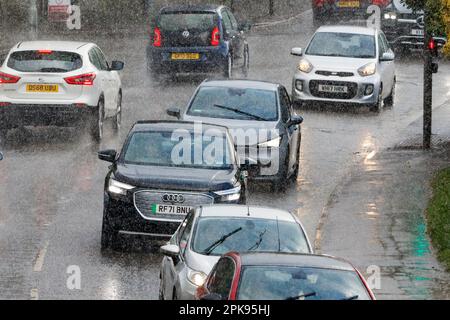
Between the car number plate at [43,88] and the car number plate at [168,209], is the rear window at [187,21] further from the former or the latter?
the car number plate at [168,209]

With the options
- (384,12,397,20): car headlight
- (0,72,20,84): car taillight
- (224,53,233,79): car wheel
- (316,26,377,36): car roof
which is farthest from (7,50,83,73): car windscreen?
(384,12,397,20): car headlight

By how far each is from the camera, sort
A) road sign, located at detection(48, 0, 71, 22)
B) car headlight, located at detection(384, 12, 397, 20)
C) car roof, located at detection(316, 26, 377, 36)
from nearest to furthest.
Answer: car roof, located at detection(316, 26, 377, 36) → car headlight, located at detection(384, 12, 397, 20) → road sign, located at detection(48, 0, 71, 22)

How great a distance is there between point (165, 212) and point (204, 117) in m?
5.96

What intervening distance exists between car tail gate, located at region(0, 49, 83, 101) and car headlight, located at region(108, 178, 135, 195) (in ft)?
26.5

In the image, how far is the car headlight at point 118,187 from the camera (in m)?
18.2

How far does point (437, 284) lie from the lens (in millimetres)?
16703

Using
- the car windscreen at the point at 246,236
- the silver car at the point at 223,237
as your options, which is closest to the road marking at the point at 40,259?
the silver car at the point at 223,237

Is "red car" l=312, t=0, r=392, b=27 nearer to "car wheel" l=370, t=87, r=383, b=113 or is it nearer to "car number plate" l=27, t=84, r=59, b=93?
"car wheel" l=370, t=87, r=383, b=113

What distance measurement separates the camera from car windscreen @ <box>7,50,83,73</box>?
26156 millimetres

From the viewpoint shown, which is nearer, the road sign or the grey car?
the grey car

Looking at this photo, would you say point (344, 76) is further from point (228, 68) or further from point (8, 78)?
point (8, 78)

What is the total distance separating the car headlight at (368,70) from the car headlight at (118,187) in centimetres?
1458
